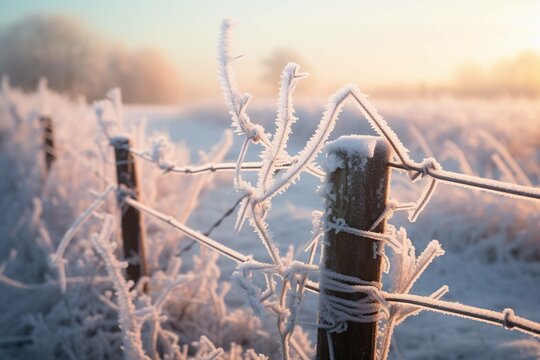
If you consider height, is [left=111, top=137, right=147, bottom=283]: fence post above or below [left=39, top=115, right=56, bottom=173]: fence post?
below

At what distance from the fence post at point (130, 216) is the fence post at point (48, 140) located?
8.44ft

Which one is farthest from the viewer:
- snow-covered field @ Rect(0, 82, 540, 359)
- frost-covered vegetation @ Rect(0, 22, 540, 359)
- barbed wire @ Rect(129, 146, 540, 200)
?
snow-covered field @ Rect(0, 82, 540, 359)

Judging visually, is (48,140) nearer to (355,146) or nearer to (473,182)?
→ (355,146)

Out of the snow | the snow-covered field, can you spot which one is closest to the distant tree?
the snow-covered field

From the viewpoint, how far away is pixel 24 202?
399 cm

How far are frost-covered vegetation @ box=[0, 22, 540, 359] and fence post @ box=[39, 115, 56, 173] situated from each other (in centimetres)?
17

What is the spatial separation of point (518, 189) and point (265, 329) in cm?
161

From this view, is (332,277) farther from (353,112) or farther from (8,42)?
(8,42)

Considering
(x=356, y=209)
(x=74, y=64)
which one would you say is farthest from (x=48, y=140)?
(x=74, y=64)

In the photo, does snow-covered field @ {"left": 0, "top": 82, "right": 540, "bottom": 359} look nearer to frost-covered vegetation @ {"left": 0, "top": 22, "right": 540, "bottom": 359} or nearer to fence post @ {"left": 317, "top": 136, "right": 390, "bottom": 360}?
frost-covered vegetation @ {"left": 0, "top": 22, "right": 540, "bottom": 359}

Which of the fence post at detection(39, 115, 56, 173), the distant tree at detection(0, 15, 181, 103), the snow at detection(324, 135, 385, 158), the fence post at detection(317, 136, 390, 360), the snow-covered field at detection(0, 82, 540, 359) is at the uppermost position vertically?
the distant tree at detection(0, 15, 181, 103)

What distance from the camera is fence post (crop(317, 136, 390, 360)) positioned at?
0.88m

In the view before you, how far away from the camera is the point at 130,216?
7.07ft

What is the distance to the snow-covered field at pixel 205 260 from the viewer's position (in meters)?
2.07
